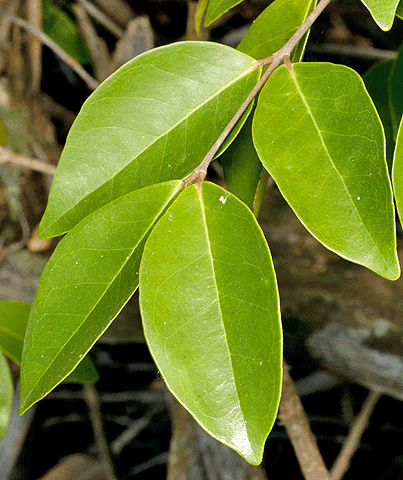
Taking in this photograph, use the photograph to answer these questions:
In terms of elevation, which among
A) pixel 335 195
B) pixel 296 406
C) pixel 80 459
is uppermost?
pixel 335 195

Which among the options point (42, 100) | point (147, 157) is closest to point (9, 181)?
point (42, 100)

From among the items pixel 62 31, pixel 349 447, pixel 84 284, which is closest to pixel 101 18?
pixel 62 31

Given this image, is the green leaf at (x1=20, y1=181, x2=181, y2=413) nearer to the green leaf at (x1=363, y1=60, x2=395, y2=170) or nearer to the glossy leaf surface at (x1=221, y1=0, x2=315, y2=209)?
the glossy leaf surface at (x1=221, y1=0, x2=315, y2=209)

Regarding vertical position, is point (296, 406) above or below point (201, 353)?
below

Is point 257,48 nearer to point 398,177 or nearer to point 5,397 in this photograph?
point 398,177

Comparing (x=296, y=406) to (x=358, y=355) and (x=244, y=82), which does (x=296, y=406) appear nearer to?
(x=358, y=355)

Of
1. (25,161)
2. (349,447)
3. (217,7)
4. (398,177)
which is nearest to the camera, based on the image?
(398,177)
